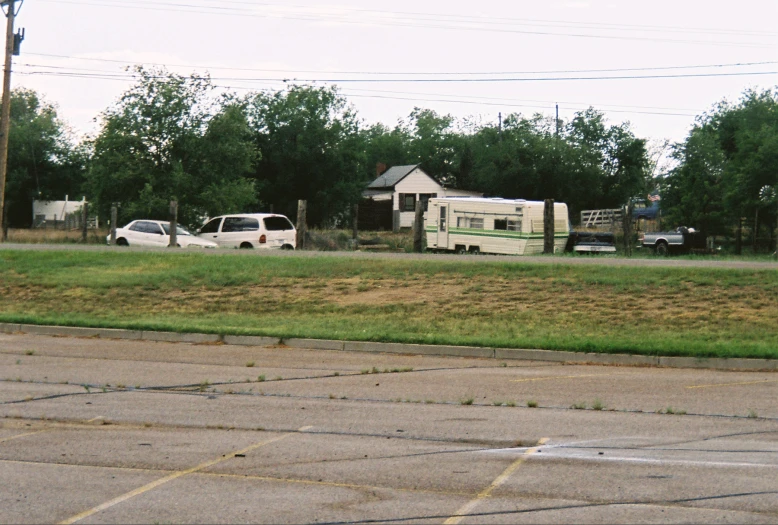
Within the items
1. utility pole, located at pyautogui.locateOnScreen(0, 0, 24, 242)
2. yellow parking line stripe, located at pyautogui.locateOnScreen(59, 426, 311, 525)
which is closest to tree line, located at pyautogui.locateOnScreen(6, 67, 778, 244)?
utility pole, located at pyautogui.locateOnScreen(0, 0, 24, 242)

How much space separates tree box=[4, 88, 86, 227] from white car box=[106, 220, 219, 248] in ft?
105

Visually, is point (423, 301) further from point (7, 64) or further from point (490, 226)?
point (7, 64)

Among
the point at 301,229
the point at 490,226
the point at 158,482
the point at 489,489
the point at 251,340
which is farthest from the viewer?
the point at 490,226

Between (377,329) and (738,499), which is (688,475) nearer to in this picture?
(738,499)

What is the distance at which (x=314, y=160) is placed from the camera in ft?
204

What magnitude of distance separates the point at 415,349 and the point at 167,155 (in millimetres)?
30865

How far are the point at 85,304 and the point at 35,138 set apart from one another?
53.7m

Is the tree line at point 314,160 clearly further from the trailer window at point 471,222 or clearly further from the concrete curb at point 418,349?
the concrete curb at point 418,349

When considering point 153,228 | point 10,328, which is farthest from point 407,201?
point 10,328

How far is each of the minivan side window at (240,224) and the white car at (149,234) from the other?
1251 mm

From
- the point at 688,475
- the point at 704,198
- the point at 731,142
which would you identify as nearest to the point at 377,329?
the point at 688,475

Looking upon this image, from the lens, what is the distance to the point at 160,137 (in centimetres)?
4416

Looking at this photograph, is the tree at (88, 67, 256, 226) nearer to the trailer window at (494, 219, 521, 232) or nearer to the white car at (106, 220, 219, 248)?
the white car at (106, 220, 219, 248)

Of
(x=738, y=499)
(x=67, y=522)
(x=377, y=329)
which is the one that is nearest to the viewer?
(x=67, y=522)
